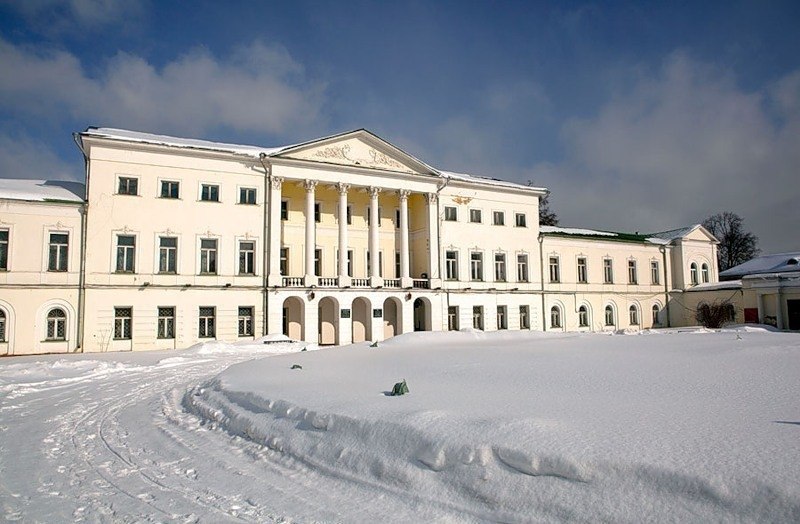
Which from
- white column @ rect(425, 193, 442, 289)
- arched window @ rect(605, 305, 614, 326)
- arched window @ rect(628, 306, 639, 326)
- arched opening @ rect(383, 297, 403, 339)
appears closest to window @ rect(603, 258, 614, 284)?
arched window @ rect(605, 305, 614, 326)

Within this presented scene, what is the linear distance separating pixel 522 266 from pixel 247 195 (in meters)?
20.5

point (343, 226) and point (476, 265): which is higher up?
point (343, 226)

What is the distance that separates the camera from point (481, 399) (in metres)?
8.38

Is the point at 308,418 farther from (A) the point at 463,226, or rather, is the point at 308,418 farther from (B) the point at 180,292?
(A) the point at 463,226

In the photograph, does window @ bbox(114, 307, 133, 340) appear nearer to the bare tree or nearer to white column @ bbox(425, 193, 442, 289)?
white column @ bbox(425, 193, 442, 289)

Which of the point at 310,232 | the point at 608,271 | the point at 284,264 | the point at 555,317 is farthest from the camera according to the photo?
the point at 608,271

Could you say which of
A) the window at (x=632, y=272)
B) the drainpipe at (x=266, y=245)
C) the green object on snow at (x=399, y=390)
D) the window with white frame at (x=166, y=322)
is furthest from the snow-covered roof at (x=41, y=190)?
the window at (x=632, y=272)

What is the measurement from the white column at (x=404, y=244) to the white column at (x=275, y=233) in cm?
811

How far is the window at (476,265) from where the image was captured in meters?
38.7

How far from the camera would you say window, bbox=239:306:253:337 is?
1219 inches

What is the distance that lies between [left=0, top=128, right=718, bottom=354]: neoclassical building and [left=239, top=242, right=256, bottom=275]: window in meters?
0.11

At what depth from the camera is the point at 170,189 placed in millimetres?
29969

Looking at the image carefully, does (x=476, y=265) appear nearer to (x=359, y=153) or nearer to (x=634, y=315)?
(x=359, y=153)

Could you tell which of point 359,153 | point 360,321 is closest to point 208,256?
→ point 360,321
